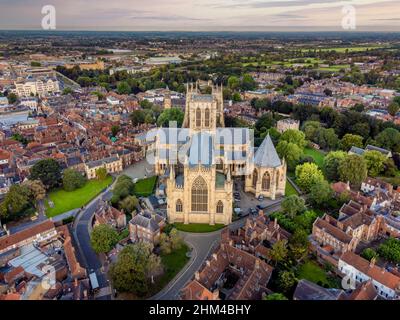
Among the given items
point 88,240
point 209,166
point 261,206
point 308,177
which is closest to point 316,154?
point 308,177

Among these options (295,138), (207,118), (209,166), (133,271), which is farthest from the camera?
(295,138)

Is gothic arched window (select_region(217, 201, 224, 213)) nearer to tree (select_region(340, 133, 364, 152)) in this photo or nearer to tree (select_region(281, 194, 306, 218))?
tree (select_region(281, 194, 306, 218))

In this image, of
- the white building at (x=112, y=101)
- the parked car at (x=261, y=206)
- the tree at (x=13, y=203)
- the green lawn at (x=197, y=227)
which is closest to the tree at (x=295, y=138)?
the parked car at (x=261, y=206)

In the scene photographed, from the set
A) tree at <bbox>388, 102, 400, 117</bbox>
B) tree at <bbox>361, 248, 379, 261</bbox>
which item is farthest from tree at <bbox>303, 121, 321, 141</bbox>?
tree at <bbox>361, 248, 379, 261</bbox>

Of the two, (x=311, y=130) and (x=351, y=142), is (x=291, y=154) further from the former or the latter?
(x=311, y=130)

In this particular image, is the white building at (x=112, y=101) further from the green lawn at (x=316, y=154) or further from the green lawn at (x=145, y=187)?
the green lawn at (x=316, y=154)
